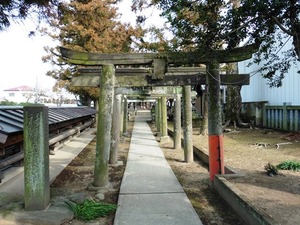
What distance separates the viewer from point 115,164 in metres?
9.32

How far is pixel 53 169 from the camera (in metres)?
8.76

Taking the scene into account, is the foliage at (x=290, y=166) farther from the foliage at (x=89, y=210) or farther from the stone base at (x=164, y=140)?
the stone base at (x=164, y=140)

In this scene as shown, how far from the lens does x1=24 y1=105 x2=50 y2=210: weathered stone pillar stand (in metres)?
5.11

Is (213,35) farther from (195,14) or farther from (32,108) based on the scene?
(32,108)

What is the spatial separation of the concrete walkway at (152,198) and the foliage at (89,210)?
8.3 inches

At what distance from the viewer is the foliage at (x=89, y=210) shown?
5031 mm

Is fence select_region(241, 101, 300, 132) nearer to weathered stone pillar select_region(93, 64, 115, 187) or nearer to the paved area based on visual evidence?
the paved area

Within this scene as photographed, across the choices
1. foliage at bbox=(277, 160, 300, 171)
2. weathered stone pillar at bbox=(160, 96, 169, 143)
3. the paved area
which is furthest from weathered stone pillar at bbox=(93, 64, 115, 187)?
weathered stone pillar at bbox=(160, 96, 169, 143)

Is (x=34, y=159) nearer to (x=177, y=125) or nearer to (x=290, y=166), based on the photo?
(x=290, y=166)

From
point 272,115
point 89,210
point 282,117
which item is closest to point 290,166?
point 89,210

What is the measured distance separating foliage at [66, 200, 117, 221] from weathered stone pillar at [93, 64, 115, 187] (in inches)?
55.8

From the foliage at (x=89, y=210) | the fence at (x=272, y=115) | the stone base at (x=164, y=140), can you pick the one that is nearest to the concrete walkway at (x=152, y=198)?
the foliage at (x=89, y=210)

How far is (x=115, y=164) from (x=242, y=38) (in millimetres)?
6141

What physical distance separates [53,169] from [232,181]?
4875 millimetres
